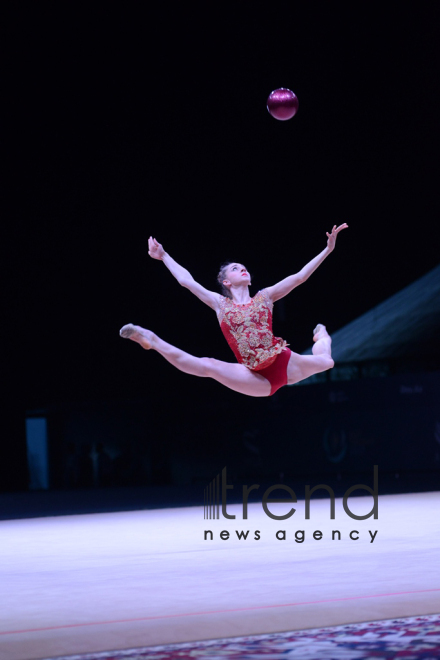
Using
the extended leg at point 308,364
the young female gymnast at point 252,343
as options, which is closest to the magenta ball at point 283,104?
the young female gymnast at point 252,343

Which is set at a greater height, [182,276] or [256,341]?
[182,276]

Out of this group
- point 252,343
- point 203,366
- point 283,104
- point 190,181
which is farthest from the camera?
point 190,181

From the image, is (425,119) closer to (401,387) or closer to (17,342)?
(401,387)

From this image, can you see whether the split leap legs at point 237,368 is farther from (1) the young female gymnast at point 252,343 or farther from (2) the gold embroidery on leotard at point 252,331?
(2) the gold embroidery on leotard at point 252,331

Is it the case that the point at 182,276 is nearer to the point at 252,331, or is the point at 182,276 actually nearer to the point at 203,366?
the point at 252,331

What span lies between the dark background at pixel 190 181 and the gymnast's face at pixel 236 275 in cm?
559

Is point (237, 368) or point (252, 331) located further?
point (252, 331)

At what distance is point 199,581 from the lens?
5.55 meters

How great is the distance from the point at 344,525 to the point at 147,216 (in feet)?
22.1

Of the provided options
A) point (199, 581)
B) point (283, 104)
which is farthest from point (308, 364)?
point (283, 104)

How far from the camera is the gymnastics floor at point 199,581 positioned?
13.5 feet

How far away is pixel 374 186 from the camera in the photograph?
14.7 metres

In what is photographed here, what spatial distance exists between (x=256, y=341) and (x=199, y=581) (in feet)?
6.00

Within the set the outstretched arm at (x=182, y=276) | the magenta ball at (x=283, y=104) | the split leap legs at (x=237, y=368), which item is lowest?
the split leap legs at (x=237, y=368)
